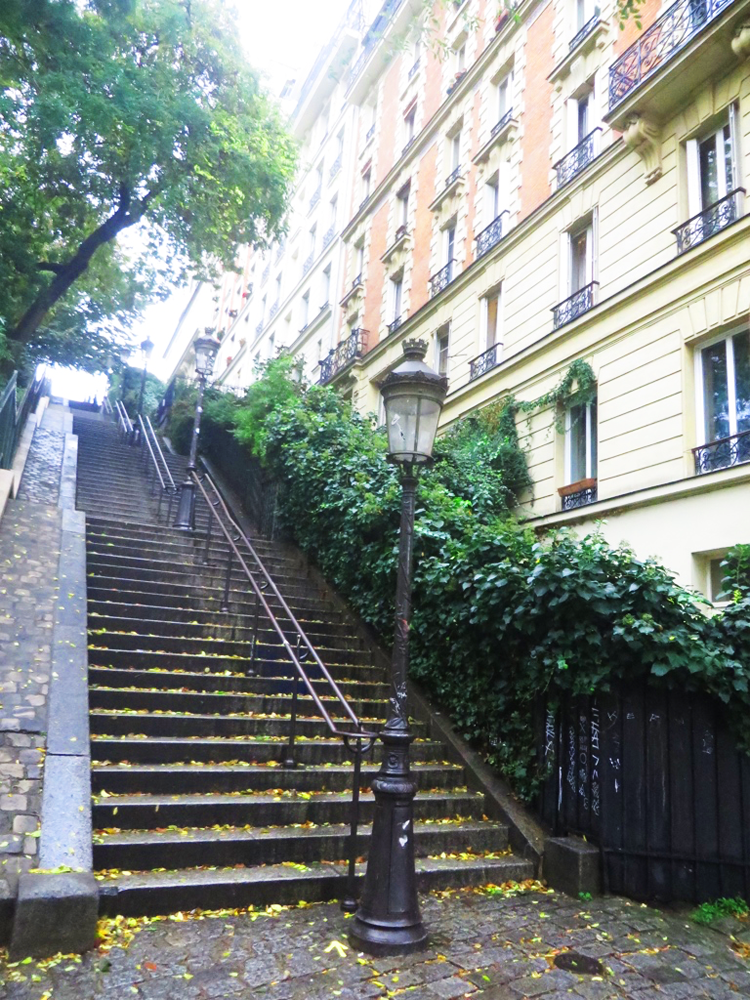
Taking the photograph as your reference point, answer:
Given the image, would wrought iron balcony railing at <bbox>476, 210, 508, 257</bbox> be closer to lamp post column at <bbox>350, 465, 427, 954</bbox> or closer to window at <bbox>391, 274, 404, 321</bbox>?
window at <bbox>391, 274, 404, 321</bbox>

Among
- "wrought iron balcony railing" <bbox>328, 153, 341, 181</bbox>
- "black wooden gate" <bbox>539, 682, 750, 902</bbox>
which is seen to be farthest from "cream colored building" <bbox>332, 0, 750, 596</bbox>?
"wrought iron balcony railing" <bbox>328, 153, 341, 181</bbox>

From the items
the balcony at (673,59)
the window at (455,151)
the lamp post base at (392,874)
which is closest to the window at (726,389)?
the balcony at (673,59)

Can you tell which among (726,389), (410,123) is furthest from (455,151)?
(726,389)

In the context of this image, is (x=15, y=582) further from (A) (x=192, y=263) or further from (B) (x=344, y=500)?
(A) (x=192, y=263)

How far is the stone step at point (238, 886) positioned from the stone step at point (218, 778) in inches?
33.6

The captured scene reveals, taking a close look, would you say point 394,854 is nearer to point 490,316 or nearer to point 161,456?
point 161,456

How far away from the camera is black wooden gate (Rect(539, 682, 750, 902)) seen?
17.8ft

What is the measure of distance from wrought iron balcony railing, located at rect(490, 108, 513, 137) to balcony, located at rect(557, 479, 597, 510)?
959cm

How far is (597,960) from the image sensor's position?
4234 millimetres

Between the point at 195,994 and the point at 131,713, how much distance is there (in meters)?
2.99

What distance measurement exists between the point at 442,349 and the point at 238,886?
16.1m

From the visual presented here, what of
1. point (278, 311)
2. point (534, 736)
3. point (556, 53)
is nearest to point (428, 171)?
point (556, 53)

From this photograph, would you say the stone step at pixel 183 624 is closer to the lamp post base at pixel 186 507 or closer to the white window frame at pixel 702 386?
the lamp post base at pixel 186 507

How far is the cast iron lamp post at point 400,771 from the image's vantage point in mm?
4242
